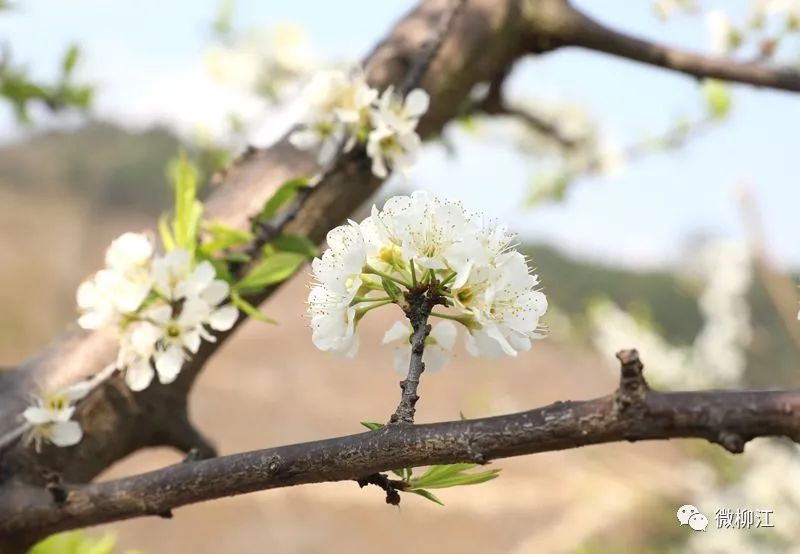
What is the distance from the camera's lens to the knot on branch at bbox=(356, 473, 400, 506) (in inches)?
14.8

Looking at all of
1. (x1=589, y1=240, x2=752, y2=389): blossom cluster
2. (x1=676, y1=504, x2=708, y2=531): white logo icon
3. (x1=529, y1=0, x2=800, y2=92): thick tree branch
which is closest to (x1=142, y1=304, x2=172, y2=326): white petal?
(x1=676, y1=504, x2=708, y2=531): white logo icon

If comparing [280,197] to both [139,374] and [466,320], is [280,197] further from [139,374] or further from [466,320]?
[466,320]

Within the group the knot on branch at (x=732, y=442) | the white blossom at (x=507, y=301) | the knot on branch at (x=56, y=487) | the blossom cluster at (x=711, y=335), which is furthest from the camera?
the blossom cluster at (x=711, y=335)

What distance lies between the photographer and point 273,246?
77 cm

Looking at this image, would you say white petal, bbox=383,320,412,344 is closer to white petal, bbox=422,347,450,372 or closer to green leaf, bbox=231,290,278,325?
white petal, bbox=422,347,450,372

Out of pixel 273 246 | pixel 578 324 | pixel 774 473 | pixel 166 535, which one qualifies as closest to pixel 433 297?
pixel 273 246

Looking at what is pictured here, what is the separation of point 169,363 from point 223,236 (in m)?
0.16

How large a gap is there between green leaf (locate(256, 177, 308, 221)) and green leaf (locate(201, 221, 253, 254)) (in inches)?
1.1

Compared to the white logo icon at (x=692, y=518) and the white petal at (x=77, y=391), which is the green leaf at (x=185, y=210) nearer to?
the white petal at (x=77, y=391)

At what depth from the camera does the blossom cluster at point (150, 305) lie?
2.02ft

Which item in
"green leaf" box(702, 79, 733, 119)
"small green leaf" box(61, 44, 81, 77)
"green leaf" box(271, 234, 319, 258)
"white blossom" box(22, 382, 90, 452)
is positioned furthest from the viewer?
"green leaf" box(702, 79, 733, 119)

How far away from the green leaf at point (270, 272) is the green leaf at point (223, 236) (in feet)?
0.11

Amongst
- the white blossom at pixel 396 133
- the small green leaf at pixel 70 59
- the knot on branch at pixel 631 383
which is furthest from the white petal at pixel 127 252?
the small green leaf at pixel 70 59

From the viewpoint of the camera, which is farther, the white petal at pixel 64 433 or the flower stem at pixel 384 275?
the white petal at pixel 64 433
